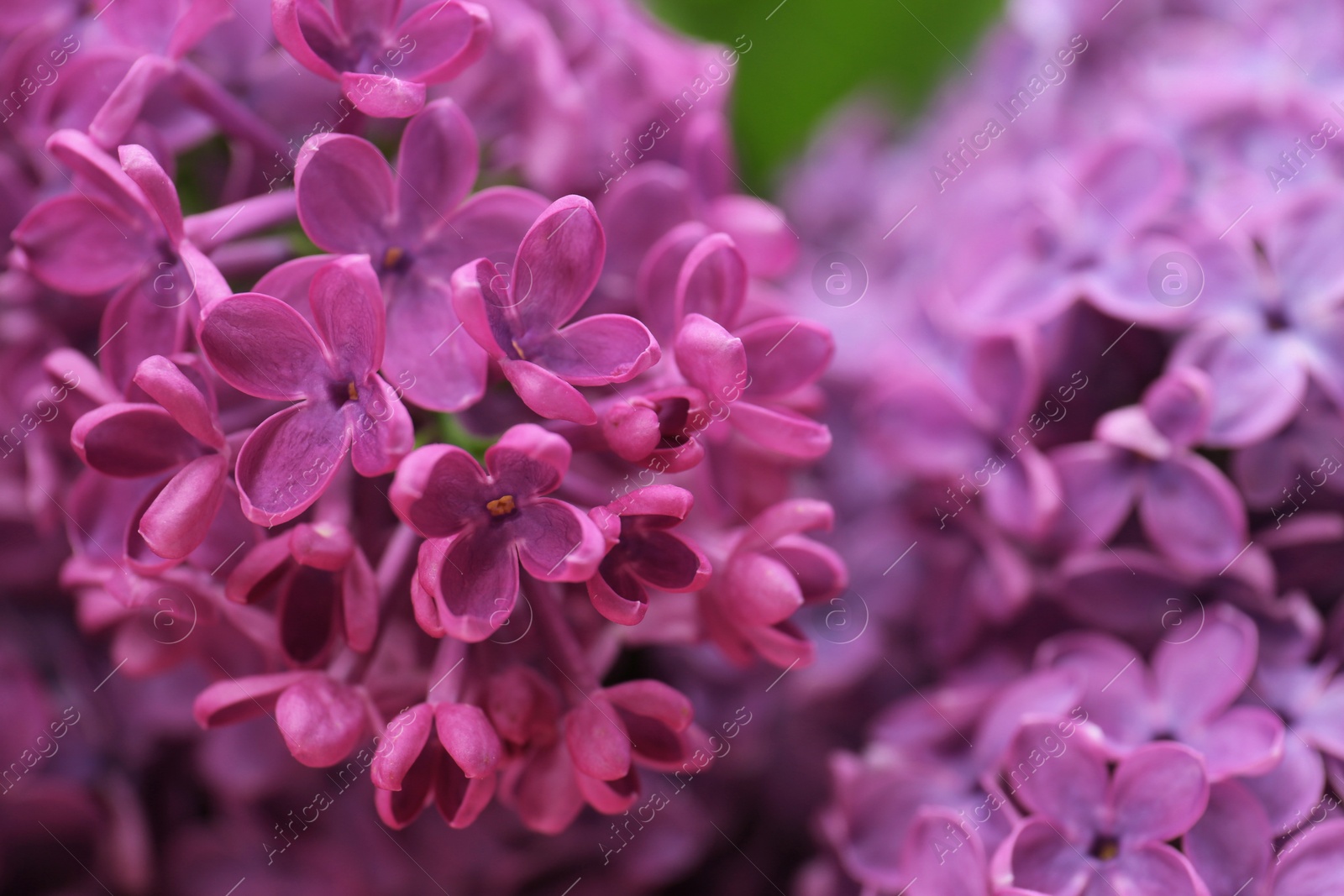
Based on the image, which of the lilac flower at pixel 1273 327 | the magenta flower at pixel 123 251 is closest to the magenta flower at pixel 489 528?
the magenta flower at pixel 123 251

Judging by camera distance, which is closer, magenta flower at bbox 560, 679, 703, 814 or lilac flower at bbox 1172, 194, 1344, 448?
magenta flower at bbox 560, 679, 703, 814

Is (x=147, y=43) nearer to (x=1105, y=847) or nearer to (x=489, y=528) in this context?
(x=489, y=528)

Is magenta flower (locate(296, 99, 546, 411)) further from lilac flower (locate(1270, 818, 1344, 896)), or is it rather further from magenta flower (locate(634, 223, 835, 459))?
lilac flower (locate(1270, 818, 1344, 896))

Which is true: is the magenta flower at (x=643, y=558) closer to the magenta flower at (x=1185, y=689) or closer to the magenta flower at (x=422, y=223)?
the magenta flower at (x=422, y=223)

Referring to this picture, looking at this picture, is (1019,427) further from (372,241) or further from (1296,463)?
(372,241)

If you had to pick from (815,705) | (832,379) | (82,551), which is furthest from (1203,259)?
(82,551)

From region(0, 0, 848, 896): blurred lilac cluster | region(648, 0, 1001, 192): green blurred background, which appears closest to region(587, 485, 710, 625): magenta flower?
region(0, 0, 848, 896): blurred lilac cluster
